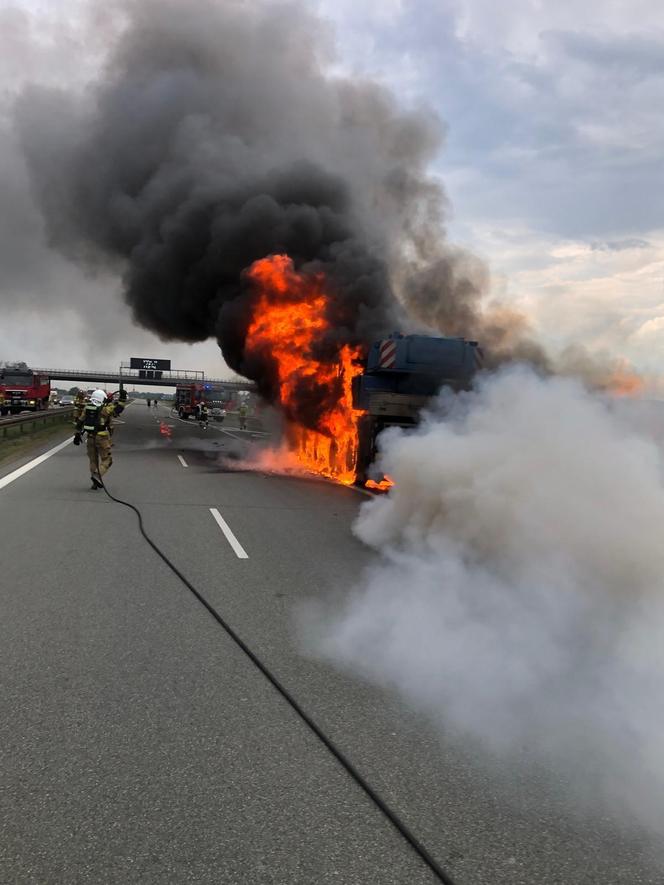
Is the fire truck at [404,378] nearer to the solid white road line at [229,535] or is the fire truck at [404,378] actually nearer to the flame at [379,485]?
the flame at [379,485]

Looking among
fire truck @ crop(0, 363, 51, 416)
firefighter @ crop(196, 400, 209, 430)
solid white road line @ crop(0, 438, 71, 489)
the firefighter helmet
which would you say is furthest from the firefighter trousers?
fire truck @ crop(0, 363, 51, 416)

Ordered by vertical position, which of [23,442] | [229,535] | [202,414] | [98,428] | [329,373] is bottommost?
[23,442]

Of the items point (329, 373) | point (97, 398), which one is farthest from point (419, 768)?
point (329, 373)

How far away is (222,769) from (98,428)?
9.21 m

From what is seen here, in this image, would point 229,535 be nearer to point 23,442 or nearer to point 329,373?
point 329,373

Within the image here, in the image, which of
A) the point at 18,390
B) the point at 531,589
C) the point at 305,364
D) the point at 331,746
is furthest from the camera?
the point at 18,390

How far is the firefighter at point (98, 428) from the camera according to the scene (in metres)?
11.4

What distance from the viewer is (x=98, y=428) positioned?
37.4ft

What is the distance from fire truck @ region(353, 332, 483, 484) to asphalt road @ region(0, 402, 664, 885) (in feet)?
21.6

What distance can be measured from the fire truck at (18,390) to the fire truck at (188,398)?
907 cm

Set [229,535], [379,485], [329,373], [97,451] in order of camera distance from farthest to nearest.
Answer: [329,373] → [379,485] → [97,451] → [229,535]

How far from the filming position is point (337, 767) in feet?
9.87

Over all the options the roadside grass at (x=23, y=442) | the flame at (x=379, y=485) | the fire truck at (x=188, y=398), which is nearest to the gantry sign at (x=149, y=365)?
the fire truck at (x=188, y=398)

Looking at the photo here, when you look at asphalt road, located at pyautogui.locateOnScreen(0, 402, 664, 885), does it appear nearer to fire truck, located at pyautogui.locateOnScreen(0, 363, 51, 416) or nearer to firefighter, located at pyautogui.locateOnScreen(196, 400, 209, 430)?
firefighter, located at pyautogui.locateOnScreen(196, 400, 209, 430)
